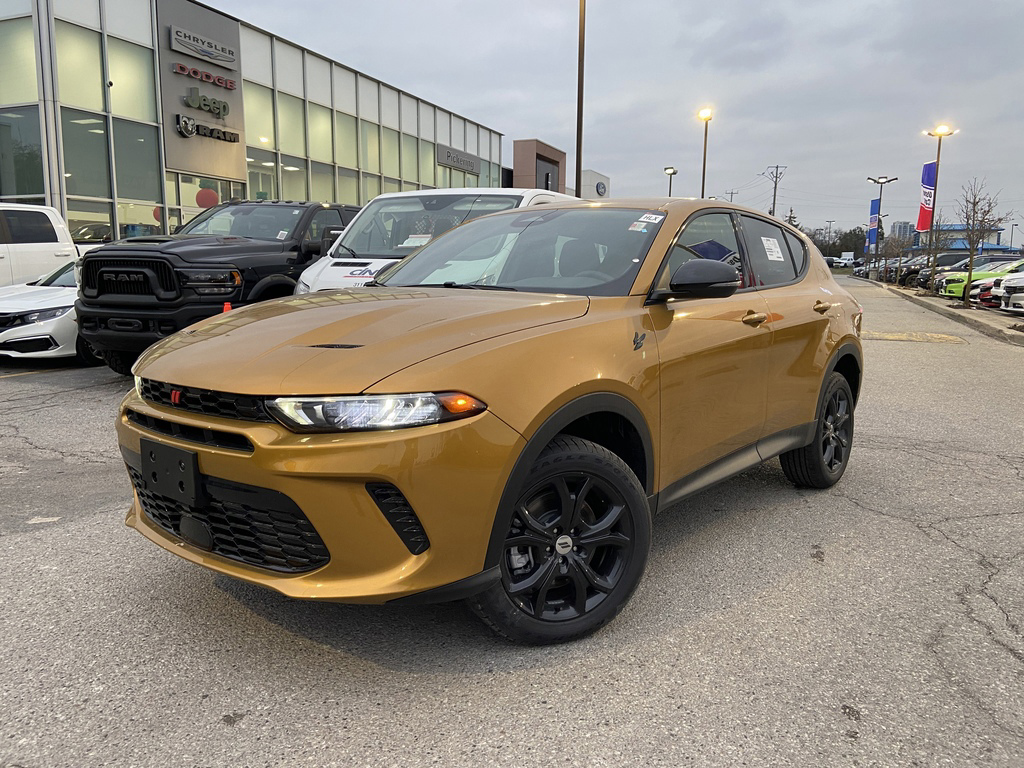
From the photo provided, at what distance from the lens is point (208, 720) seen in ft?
7.69

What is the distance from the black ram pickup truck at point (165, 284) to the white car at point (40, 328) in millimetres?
1460

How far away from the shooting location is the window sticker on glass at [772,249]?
431 cm

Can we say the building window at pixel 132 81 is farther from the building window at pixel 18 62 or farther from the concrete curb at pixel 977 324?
the concrete curb at pixel 977 324

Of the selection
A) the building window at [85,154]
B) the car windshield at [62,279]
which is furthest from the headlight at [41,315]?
the building window at [85,154]

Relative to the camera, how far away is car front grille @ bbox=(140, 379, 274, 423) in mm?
2346

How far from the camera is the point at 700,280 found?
3086mm

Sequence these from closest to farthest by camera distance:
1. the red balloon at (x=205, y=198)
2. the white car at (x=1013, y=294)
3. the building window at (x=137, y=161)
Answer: the building window at (x=137, y=161) → the white car at (x=1013, y=294) → the red balloon at (x=205, y=198)

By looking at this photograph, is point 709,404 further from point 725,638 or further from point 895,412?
point 895,412

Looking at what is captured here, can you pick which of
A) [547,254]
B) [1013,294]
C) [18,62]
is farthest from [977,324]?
[18,62]

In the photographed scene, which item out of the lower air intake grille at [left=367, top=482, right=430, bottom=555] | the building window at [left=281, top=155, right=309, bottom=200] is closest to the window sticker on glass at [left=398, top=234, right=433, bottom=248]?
the lower air intake grille at [left=367, top=482, right=430, bottom=555]

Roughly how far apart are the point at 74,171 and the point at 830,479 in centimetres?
1745

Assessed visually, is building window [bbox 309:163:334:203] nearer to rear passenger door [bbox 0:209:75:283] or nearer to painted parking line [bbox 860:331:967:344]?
rear passenger door [bbox 0:209:75:283]

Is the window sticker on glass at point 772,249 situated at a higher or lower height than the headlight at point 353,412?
higher

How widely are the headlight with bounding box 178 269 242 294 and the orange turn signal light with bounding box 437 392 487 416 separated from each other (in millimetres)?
5400
